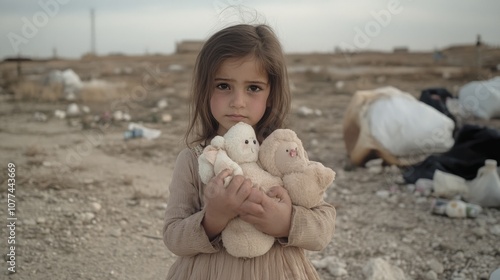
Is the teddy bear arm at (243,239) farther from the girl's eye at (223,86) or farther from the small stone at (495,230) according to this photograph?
the small stone at (495,230)

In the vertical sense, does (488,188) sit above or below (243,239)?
below

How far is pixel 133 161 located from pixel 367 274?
3476mm

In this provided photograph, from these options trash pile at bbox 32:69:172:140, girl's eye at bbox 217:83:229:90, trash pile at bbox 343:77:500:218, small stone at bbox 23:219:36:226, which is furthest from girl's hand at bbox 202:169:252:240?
trash pile at bbox 32:69:172:140

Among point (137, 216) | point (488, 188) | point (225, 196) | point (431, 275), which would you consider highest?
point (225, 196)

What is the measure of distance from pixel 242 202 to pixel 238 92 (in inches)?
16.2

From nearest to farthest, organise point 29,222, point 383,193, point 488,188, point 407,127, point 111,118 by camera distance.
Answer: point 29,222, point 488,188, point 383,193, point 407,127, point 111,118

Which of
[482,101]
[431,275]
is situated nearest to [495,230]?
[431,275]

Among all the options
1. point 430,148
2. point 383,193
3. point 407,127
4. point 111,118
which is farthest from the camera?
point 111,118

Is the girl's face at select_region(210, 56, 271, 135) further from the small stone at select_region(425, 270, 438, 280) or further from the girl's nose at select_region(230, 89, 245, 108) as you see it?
the small stone at select_region(425, 270, 438, 280)

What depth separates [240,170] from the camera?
159cm

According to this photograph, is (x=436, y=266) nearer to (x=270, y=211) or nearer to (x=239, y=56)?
(x=270, y=211)

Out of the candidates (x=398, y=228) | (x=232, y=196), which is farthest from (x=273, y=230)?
(x=398, y=228)

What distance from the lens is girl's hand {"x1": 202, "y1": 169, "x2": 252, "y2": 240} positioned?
150 cm

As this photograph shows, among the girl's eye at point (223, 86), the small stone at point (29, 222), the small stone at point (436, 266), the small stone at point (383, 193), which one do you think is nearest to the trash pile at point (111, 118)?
the small stone at point (29, 222)
